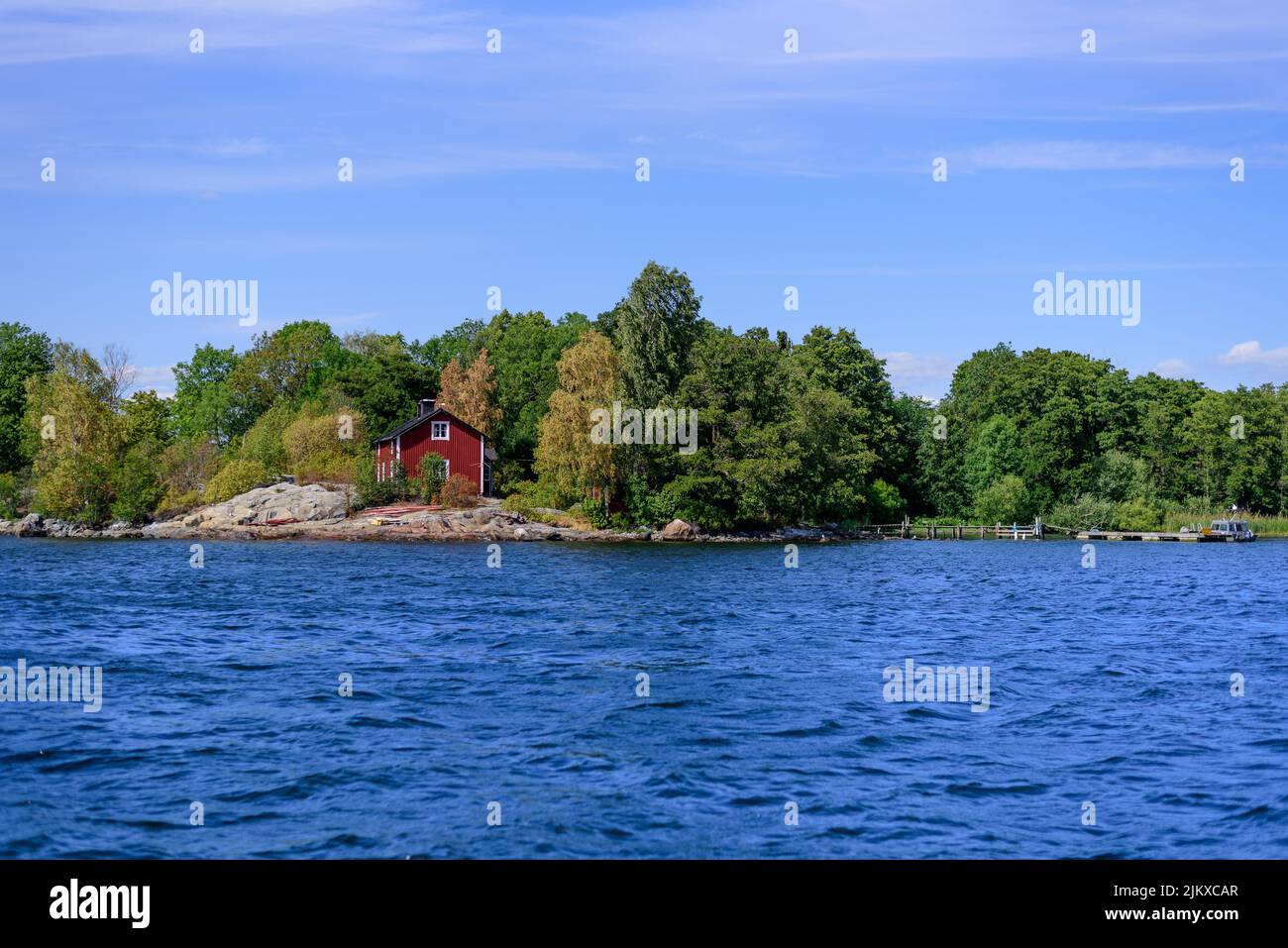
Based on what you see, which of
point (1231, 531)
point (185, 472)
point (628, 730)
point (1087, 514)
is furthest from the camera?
point (1087, 514)

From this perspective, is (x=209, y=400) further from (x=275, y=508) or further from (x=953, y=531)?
(x=953, y=531)

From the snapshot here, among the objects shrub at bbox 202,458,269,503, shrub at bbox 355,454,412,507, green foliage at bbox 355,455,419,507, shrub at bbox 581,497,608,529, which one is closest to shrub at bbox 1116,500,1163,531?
shrub at bbox 581,497,608,529

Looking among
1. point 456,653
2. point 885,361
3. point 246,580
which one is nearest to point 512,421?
point 885,361

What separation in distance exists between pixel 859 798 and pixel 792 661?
34.2 ft

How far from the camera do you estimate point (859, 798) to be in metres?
13.9

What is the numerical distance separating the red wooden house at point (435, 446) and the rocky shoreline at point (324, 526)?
158 inches

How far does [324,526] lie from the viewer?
236 feet

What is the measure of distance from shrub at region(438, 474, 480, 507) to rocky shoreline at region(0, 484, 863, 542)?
1.09m

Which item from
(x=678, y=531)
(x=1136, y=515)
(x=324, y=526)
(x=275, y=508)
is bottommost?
(x=678, y=531)

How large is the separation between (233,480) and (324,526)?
393 inches

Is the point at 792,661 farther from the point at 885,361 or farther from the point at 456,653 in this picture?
the point at 885,361

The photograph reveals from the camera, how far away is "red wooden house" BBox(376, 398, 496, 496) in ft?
255

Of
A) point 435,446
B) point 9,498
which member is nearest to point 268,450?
point 435,446

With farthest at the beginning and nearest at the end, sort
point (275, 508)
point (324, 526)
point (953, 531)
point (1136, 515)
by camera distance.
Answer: point (953, 531)
point (1136, 515)
point (275, 508)
point (324, 526)
